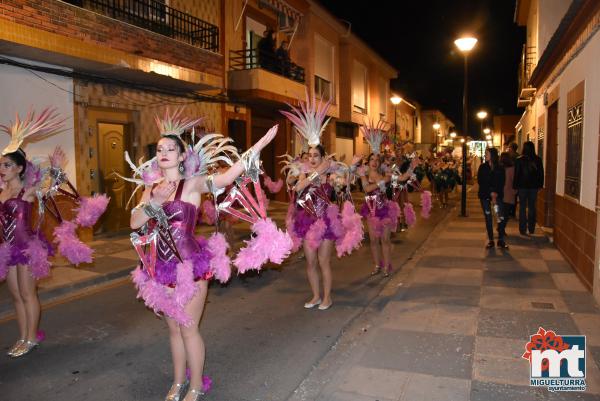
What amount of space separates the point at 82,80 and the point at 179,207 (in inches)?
358

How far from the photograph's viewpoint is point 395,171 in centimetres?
879

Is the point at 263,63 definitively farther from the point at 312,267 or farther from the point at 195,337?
the point at 195,337

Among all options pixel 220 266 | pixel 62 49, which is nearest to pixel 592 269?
pixel 220 266

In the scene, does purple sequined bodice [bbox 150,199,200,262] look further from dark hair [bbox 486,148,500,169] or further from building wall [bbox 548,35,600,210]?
dark hair [bbox 486,148,500,169]

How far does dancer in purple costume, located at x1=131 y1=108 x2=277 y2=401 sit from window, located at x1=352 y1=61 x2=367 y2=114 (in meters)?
25.3

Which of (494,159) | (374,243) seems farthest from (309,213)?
(494,159)

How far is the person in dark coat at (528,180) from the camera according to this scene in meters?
11.0

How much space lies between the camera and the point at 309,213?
601 cm

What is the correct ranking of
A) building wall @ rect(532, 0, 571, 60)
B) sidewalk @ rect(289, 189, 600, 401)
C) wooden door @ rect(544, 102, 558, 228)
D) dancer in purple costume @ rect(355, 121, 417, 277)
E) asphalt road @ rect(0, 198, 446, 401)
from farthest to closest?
building wall @ rect(532, 0, 571, 60) → wooden door @ rect(544, 102, 558, 228) → dancer in purple costume @ rect(355, 121, 417, 277) → asphalt road @ rect(0, 198, 446, 401) → sidewalk @ rect(289, 189, 600, 401)

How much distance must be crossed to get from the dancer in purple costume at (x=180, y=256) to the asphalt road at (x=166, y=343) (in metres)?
0.57

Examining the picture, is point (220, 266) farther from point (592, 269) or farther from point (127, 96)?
point (127, 96)

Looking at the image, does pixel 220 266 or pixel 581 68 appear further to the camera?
pixel 581 68

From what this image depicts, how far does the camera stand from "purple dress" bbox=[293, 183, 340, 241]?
598 cm

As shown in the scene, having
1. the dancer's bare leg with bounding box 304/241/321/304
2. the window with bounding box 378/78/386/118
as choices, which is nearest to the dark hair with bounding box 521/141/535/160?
the dancer's bare leg with bounding box 304/241/321/304
